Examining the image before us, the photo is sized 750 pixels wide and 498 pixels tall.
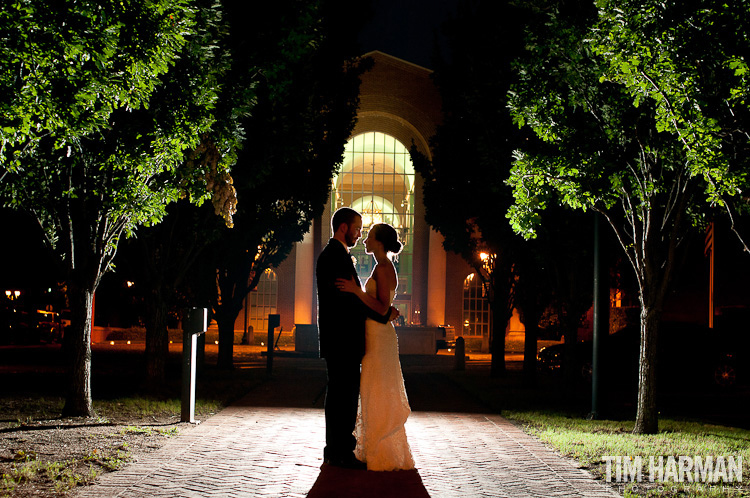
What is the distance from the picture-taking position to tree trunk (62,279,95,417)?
33.9 ft

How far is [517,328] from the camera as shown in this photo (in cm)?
4088

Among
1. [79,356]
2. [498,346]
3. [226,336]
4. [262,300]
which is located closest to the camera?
[79,356]

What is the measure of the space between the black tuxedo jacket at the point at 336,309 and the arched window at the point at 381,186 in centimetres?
3760

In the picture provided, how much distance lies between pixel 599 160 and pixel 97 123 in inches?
248

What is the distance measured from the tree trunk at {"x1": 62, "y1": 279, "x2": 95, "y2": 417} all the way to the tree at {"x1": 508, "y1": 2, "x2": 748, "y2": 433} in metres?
6.38

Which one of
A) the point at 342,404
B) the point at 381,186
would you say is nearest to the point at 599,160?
the point at 342,404

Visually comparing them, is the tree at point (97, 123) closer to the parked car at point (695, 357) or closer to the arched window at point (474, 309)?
the parked car at point (695, 357)

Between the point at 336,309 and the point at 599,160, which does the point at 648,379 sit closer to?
the point at 599,160

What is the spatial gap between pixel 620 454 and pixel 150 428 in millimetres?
5775

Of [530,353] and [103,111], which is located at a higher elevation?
[103,111]

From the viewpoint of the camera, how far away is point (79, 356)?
10492 millimetres

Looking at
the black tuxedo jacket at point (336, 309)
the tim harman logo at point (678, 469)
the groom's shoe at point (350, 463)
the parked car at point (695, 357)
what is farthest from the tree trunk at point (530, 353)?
the black tuxedo jacket at point (336, 309)

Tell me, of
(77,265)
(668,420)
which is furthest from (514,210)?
(77,265)

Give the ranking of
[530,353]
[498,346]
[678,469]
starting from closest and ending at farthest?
1. [678,469]
2. [530,353]
3. [498,346]
